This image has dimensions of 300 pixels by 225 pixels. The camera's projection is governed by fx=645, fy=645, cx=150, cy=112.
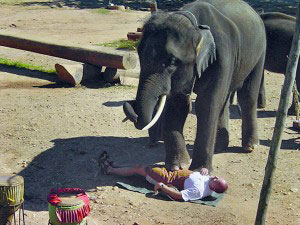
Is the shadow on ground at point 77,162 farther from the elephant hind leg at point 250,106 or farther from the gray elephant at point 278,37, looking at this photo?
the gray elephant at point 278,37

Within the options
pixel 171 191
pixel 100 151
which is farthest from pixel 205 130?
pixel 100 151

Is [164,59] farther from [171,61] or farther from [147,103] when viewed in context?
[147,103]

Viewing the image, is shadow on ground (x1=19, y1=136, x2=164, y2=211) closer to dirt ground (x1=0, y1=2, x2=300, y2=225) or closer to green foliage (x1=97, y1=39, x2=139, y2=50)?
dirt ground (x1=0, y1=2, x2=300, y2=225)

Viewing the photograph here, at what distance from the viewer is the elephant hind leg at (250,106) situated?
9.08m

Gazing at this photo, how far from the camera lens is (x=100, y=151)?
870 cm

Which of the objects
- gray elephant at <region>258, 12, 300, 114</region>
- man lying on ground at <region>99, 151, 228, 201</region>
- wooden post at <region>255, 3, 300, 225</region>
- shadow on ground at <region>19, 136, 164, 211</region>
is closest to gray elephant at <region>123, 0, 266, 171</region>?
man lying on ground at <region>99, 151, 228, 201</region>

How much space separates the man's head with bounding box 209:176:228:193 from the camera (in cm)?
714

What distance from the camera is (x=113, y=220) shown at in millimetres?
6742

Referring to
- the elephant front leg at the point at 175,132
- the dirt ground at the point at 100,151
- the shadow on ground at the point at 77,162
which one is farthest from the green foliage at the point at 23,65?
the elephant front leg at the point at 175,132

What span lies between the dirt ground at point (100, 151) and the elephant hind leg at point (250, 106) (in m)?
0.17

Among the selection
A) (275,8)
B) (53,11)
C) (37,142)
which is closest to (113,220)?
(37,142)

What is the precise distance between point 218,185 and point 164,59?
4.98 feet

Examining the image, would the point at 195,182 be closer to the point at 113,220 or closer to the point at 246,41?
the point at 113,220

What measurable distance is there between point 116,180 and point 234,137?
106 inches
